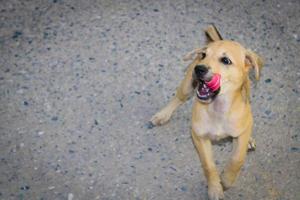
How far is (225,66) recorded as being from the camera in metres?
3.40

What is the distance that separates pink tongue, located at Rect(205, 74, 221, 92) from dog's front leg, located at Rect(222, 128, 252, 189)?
1.58 feet

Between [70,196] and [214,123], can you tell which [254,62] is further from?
[70,196]

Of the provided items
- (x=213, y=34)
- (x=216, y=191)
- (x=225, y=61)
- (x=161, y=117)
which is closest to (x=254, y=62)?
(x=225, y=61)

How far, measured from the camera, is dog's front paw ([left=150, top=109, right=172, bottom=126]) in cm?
430

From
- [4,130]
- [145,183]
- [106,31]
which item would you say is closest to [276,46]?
[106,31]

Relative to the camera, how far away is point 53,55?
16.2 ft

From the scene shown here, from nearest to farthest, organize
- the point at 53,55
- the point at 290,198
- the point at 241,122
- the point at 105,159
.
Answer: the point at 241,122 → the point at 290,198 → the point at 105,159 → the point at 53,55

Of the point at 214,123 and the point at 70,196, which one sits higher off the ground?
the point at 214,123

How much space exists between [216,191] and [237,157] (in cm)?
30

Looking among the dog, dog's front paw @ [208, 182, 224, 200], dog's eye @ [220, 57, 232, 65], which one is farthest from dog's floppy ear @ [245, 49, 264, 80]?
dog's front paw @ [208, 182, 224, 200]

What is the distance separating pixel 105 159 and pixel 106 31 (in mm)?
1597

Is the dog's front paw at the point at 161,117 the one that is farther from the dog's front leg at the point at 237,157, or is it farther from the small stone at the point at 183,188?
the dog's front leg at the point at 237,157

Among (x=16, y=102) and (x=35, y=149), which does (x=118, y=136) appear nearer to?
(x=35, y=149)

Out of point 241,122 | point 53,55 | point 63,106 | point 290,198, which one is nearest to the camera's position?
point 241,122
